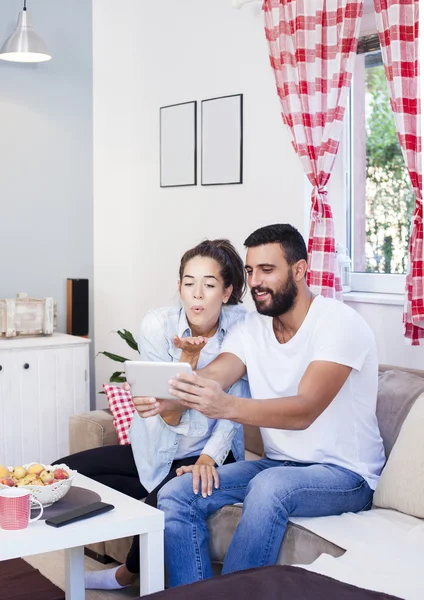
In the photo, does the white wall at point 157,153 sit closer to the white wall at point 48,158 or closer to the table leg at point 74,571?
the white wall at point 48,158

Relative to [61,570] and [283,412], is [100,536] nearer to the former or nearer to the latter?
[283,412]

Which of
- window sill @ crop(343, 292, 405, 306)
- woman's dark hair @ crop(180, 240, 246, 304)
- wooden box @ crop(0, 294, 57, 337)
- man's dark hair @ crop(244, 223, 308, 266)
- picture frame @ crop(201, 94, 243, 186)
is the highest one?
picture frame @ crop(201, 94, 243, 186)

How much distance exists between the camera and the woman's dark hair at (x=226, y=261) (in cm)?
264

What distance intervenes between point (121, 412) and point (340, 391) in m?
1.00

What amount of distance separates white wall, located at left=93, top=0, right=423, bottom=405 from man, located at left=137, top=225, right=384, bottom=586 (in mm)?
767

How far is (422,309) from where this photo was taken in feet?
9.33

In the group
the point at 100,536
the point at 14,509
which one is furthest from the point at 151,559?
the point at 14,509

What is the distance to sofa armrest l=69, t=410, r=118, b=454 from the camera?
3160mm

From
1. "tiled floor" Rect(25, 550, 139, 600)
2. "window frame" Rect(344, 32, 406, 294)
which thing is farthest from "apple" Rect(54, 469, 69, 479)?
"window frame" Rect(344, 32, 406, 294)

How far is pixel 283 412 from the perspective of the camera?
226cm

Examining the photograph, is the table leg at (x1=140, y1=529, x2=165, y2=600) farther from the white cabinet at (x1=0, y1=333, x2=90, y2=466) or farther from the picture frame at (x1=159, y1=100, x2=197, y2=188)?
the picture frame at (x1=159, y1=100, x2=197, y2=188)

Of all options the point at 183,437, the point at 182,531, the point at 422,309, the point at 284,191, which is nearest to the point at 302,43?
the point at 284,191

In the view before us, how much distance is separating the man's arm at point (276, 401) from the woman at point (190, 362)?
13.5 inches

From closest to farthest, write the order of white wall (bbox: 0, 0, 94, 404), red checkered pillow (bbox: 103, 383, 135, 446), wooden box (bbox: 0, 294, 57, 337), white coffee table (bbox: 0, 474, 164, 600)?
white coffee table (bbox: 0, 474, 164, 600) < red checkered pillow (bbox: 103, 383, 135, 446) < wooden box (bbox: 0, 294, 57, 337) < white wall (bbox: 0, 0, 94, 404)
